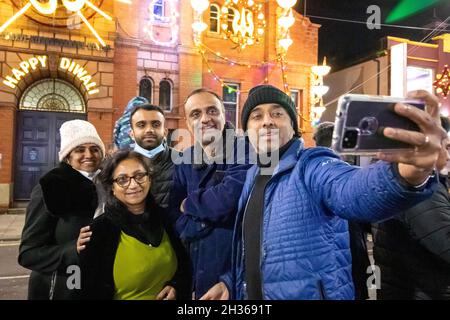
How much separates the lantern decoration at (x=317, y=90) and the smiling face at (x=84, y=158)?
12451mm

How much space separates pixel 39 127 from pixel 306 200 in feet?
41.3

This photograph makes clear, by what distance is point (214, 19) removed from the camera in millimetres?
14414

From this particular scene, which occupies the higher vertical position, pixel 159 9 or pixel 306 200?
pixel 159 9

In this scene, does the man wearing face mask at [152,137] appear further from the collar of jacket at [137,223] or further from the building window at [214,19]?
the building window at [214,19]

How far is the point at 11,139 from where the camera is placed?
1140cm

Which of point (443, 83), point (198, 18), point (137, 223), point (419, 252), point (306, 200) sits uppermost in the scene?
point (198, 18)

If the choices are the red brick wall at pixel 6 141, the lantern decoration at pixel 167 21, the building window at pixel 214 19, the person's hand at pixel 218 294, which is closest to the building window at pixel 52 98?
the red brick wall at pixel 6 141

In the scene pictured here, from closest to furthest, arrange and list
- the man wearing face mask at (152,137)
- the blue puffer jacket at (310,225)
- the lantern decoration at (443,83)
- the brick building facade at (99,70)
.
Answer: the blue puffer jacket at (310,225) → the man wearing face mask at (152,137) → the brick building facade at (99,70) → the lantern decoration at (443,83)

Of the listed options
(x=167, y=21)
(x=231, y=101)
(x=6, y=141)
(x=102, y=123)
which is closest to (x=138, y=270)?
(x=102, y=123)

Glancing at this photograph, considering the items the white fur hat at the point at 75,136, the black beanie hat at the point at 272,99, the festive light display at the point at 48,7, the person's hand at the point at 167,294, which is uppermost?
the festive light display at the point at 48,7

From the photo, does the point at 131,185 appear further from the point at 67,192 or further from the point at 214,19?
the point at 214,19

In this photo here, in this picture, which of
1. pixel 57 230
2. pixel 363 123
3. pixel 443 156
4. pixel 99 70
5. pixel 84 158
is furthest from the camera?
pixel 99 70

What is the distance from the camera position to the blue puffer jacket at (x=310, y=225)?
1517 mm

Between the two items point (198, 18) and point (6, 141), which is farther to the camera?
point (198, 18)
